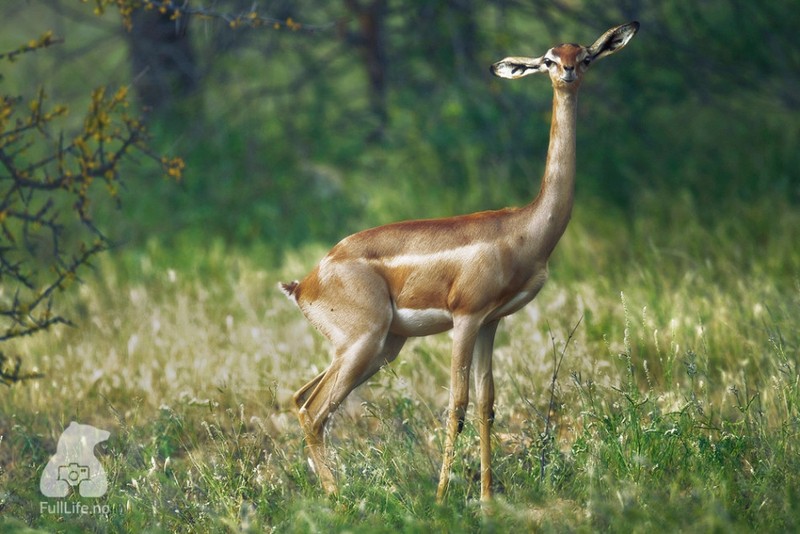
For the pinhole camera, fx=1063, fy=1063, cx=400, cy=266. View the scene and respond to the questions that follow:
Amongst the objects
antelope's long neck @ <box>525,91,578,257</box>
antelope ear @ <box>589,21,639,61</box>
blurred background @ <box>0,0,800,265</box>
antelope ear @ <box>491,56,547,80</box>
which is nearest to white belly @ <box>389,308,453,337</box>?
antelope's long neck @ <box>525,91,578,257</box>

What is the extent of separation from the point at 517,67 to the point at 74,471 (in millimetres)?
2706

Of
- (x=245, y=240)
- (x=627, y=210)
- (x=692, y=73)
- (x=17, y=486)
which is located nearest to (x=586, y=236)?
(x=627, y=210)

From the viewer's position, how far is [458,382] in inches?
164

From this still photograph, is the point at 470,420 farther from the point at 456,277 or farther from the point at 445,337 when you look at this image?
the point at 445,337

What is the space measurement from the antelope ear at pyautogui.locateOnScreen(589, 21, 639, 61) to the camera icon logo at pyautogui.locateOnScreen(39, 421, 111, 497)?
9.17ft

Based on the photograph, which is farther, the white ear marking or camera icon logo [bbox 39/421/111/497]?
camera icon logo [bbox 39/421/111/497]

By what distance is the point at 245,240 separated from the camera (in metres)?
10.1

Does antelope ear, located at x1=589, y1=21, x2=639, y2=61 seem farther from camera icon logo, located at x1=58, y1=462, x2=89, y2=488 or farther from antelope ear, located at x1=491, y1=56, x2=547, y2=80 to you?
camera icon logo, located at x1=58, y1=462, x2=89, y2=488

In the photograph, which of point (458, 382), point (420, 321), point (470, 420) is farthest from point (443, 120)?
point (458, 382)

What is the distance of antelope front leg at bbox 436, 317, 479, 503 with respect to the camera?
161 inches

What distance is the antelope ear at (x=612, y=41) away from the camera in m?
4.08

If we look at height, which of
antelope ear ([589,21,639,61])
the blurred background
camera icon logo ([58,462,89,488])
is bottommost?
the blurred background

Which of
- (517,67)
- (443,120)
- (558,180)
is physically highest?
(517,67)

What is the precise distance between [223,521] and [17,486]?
4.30 feet
